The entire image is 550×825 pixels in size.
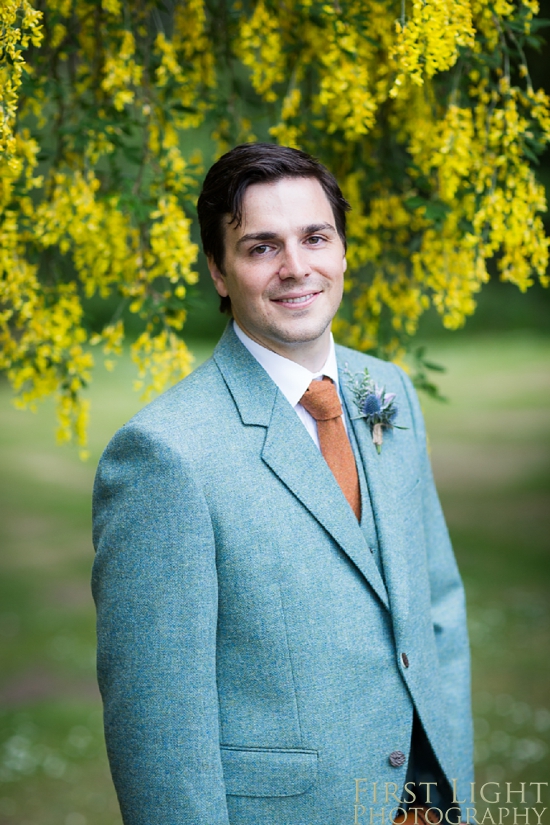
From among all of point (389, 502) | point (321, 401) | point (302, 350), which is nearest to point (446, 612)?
point (389, 502)

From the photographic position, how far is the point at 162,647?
5.29 feet

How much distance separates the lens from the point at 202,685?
5.30 ft

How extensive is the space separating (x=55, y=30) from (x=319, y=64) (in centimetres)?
86

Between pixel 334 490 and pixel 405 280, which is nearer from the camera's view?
pixel 334 490

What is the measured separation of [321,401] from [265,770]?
0.80m

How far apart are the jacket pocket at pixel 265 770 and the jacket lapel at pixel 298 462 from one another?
14.7 inches

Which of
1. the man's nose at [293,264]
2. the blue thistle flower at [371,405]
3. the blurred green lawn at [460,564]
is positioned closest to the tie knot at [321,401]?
the blue thistle flower at [371,405]

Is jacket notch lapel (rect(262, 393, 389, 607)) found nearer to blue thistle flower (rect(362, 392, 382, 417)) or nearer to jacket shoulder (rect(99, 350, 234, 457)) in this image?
jacket shoulder (rect(99, 350, 234, 457))

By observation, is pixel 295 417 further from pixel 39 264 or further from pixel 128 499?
pixel 39 264

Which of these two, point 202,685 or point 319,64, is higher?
point 319,64

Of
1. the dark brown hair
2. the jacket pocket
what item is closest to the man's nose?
the dark brown hair

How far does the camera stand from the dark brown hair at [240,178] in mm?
1822

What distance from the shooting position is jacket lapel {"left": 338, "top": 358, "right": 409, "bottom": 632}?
5.94 feet

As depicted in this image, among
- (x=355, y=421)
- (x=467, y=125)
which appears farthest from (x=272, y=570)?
Answer: (x=467, y=125)
